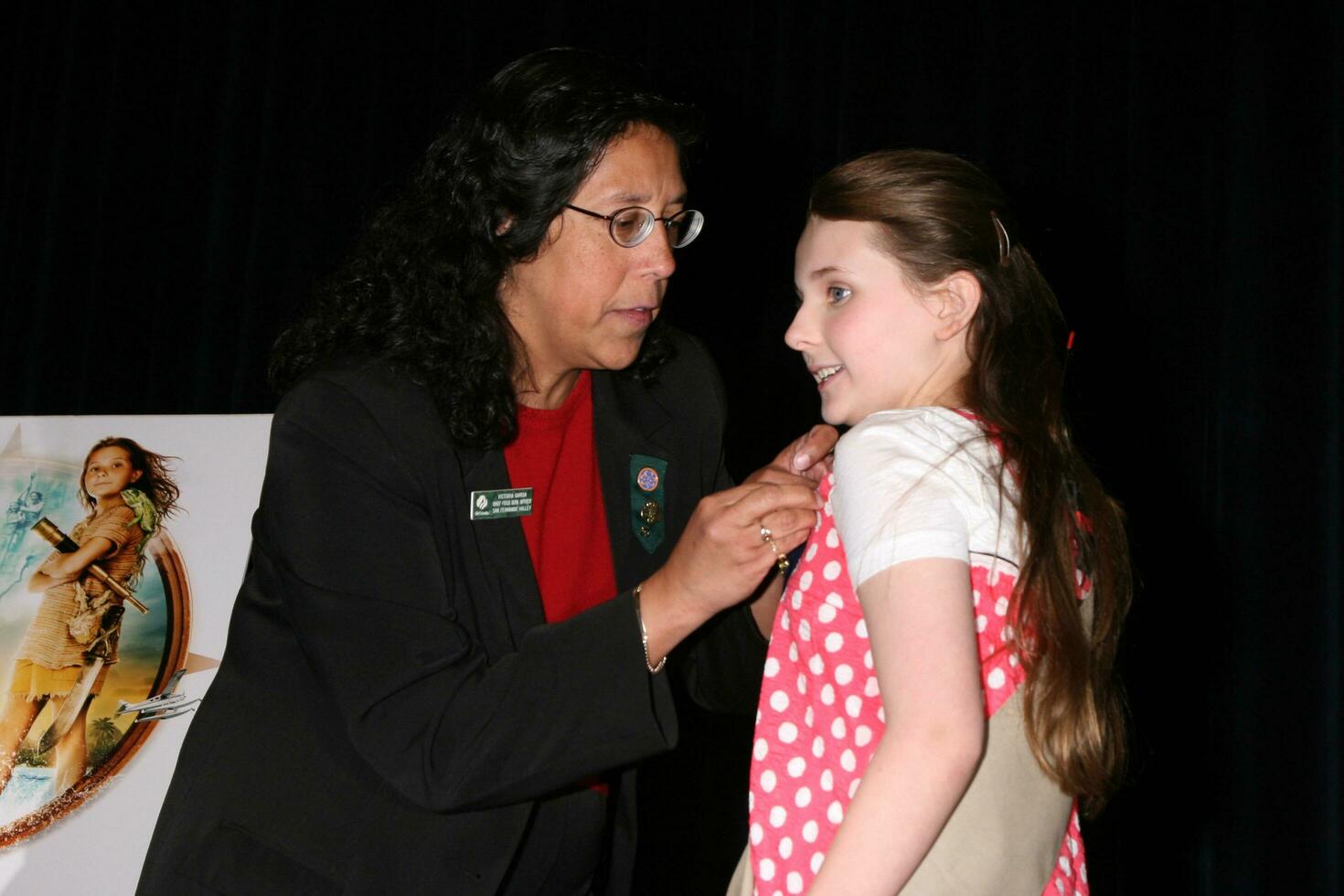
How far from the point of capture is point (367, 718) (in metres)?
1.29

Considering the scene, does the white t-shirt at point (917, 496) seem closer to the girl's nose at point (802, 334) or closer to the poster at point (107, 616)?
the girl's nose at point (802, 334)

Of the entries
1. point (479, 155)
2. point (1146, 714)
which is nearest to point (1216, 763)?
point (1146, 714)

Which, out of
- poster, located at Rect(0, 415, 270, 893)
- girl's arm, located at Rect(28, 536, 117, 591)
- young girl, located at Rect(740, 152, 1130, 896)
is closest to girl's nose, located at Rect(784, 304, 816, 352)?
young girl, located at Rect(740, 152, 1130, 896)

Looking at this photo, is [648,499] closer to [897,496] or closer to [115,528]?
[897,496]

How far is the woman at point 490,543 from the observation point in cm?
127

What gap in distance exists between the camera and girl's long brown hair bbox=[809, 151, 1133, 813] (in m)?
1.03

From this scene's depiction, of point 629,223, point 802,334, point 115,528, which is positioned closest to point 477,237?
point 629,223

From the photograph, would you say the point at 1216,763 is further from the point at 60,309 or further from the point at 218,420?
the point at 60,309

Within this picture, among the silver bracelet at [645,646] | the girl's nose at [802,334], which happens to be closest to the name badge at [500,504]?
the silver bracelet at [645,646]

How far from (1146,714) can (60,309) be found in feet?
10.2

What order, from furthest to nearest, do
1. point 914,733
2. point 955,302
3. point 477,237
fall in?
point 477,237 → point 955,302 → point 914,733

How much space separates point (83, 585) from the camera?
7.15 ft

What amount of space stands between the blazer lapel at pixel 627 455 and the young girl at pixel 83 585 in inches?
39.6

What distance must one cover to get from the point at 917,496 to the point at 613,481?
0.69 m
